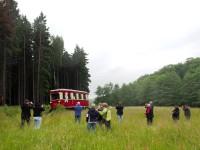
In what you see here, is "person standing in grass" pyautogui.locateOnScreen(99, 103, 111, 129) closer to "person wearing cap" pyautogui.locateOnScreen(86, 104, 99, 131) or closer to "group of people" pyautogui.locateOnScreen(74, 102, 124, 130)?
"group of people" pyautogui.locateOnScreen(74, 102, 124, 130)

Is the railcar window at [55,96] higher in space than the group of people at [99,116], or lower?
higher

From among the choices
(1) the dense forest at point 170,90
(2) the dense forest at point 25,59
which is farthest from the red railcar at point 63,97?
(1) the dense forest at point 170,90

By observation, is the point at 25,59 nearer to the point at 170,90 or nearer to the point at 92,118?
the point at 92,118

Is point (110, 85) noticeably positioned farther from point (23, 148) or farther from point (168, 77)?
point (23, 148)

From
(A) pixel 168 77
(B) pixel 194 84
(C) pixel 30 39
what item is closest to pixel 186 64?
(A) pixel 168 77

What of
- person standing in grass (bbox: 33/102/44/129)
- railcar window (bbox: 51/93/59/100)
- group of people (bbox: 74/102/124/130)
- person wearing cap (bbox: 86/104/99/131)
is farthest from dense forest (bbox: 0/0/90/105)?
person wearing cap (bbox: 86/104/99/131)

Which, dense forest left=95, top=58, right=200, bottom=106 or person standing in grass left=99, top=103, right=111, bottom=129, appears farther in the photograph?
dense forest left=95, top=58, right=200, bottom=106


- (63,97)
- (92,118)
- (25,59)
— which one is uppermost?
(25,59)

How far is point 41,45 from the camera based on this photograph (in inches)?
2405

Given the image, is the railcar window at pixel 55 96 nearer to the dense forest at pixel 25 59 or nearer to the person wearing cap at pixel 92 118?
the dense forest at pixel 25 59

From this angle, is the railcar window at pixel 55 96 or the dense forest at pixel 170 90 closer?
the railcar window at pixel 55 96

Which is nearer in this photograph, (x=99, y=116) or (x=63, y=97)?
(x=99, y=116)

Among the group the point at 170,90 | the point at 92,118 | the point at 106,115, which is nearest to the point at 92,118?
the point at 92,118

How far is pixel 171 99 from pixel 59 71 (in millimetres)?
38855
